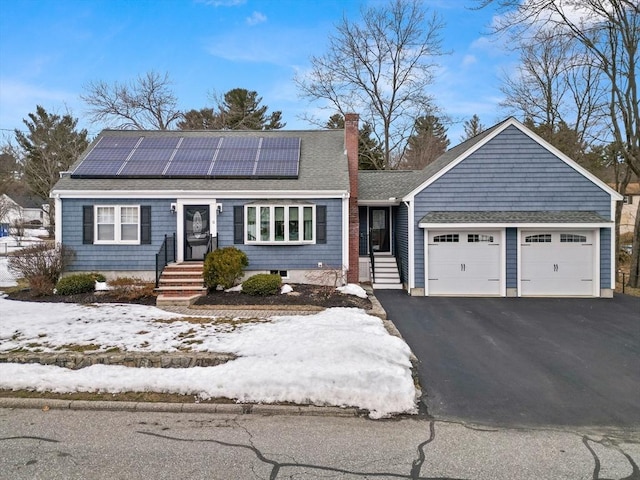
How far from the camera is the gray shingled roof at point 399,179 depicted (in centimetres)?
1406

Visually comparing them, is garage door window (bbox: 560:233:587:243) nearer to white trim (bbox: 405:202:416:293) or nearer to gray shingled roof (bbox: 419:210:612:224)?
gray shingled roof (bbox: 419:210:612:224)

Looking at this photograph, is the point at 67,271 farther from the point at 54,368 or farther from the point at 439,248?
the point at 439,248

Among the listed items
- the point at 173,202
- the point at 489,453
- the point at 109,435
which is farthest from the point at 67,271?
the point at 489,453

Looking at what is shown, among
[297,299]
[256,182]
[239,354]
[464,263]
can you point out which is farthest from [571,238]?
[239,354]

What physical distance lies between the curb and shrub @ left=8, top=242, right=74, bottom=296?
7.80 m

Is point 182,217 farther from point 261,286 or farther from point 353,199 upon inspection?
point 353,199

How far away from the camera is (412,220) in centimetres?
1312

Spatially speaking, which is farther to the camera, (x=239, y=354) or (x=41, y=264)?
(x=41, y=264)

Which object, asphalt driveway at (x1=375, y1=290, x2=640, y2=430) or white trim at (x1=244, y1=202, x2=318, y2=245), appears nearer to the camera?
asphalt driveway at (x1=375, y1=290, x2=640, y2=430)

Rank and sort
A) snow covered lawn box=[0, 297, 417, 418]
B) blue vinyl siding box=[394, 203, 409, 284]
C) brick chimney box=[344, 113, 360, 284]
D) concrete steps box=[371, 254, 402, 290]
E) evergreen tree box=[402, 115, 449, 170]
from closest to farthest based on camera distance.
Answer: snow covered lawn box=[0, 297, 417, 418] < brick chimney box=[344, 113, 360, 284] < blue vinyl siding box=[394, 203, 409, 284] < concrete steps box=[371, 254, 402, 290] < evergreen tree box=[402, 115, 449, 170]

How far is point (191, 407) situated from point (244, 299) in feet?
20.0

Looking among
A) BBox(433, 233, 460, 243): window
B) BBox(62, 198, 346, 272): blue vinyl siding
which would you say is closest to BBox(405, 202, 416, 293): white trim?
BBox(433, 233, 460, 243): window

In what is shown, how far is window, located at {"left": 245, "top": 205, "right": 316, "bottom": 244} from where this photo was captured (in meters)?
12.9

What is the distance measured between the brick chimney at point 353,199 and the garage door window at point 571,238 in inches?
267
